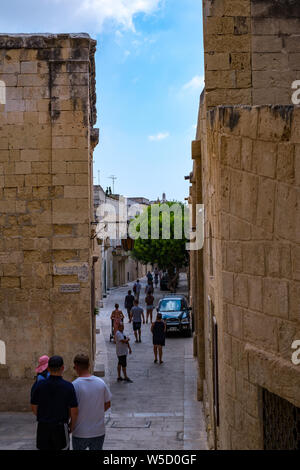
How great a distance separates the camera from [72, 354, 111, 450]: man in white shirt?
500cm

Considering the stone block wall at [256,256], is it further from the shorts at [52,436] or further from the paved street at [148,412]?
the paved street at [148,412]

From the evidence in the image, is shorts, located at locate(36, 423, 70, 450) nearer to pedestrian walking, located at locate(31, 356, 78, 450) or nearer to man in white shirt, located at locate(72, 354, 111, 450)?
pedestrian walking, located at locate(31, 356, 78, 450)

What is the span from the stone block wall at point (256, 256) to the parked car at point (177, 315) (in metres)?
14.6

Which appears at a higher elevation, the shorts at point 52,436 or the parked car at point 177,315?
the shorts at point 52,436

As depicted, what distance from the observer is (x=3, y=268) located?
10625mm

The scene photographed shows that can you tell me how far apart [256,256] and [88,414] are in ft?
7.59

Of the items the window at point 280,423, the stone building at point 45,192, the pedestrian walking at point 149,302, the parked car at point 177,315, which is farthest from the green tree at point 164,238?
the window at point 280,423

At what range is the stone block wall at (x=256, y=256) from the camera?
3652 mm

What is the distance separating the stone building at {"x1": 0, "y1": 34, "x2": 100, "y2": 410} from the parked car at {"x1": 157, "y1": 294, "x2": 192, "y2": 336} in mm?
8809

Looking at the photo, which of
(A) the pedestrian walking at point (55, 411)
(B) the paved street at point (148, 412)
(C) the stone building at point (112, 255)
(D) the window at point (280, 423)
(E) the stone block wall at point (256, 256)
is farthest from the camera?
(C) the stone building at point (112, 255)

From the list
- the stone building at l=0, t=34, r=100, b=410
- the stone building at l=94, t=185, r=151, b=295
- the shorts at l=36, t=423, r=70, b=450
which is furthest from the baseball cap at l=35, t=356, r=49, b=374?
the stone building at l=94, t=185, r=151, b=295

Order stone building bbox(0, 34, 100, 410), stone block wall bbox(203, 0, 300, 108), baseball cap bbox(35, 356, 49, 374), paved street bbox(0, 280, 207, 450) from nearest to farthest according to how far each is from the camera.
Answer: baseball cap bbox(35, 356, 49, 374) → stone block wall bbox(203, 0, 300, 108) → paved street bbox(0, 280, 207, 450) → stone building bbox(0, 34, 100, 410)

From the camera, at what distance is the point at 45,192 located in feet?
34.9

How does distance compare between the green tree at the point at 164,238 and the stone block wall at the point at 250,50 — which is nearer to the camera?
the stone block wall at the point at 250,50
